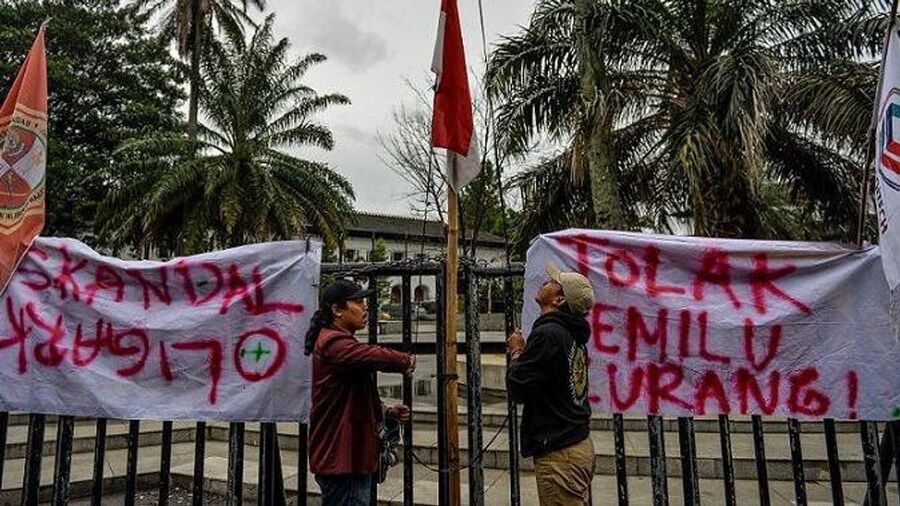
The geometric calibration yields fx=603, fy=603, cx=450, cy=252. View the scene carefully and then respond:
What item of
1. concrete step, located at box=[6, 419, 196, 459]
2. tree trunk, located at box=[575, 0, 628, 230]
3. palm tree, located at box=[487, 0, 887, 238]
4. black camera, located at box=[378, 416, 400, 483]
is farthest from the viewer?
tree trunk, located at box=[575, 0, 628, 230]

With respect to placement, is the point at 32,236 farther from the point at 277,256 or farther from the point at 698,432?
the point at 698,432

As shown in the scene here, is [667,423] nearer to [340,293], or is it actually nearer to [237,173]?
[340,293]

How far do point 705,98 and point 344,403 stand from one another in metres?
7.25

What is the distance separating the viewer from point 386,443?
3072mm

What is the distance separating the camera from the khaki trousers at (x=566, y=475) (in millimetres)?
2760

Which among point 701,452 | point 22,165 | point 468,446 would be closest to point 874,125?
point 468,446

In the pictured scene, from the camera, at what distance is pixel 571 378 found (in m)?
2.80

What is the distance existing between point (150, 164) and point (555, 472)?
19.0 meters

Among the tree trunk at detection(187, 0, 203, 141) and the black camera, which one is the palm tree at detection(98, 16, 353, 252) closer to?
the tree trunk at detection(187, 0, 203, 141)

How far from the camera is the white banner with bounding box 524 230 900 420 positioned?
322 cm

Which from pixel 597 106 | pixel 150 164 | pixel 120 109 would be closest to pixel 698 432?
pixel 597 106

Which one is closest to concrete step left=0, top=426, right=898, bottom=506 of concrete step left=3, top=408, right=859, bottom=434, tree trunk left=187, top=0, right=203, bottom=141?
concrete step left=3, top=408, right=859, bottom=434

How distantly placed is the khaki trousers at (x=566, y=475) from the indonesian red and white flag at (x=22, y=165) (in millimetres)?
3377

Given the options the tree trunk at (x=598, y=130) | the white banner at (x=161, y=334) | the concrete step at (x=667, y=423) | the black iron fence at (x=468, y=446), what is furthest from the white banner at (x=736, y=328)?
the tree trunk at (x=598, y=130)
